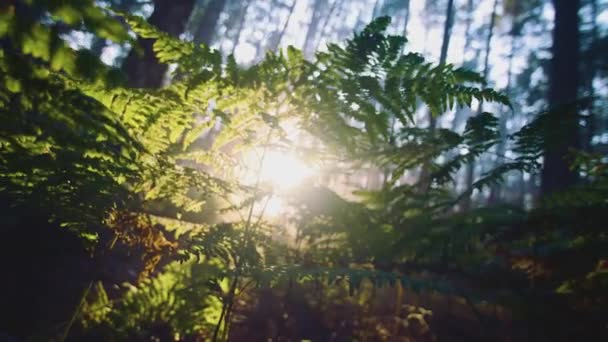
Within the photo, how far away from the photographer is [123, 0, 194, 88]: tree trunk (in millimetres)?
3781

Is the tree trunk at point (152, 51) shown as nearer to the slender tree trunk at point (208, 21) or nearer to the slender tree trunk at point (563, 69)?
the slender tree trunk at point (563, 69)

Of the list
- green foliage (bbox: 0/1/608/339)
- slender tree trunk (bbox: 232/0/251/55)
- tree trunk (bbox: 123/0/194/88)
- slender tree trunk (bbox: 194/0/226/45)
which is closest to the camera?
green foliage (bbox: 0/1/608/339)

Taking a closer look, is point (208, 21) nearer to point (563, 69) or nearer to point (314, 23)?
point (314, 23)

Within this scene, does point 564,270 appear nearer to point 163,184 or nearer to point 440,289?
point 440,289

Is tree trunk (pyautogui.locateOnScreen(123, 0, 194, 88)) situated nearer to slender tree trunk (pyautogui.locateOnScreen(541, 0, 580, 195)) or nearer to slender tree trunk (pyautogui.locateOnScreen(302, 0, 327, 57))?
slender tree trunk (pyautogui.locateOnScreen(541, 0, 580, 195))

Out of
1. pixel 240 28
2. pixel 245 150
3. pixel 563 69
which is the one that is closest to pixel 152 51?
pixel 245 150

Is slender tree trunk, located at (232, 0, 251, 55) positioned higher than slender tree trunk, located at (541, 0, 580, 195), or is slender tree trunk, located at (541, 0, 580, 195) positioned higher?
slender tree trunk, located at (232, 0, 251, 55)

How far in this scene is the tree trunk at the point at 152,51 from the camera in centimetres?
378

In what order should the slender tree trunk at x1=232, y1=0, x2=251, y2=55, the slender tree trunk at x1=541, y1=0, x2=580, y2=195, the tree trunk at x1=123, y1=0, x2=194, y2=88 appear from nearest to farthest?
1. the tree trunk at x1=123, y1=0, x2=194, y2=88
2. the slender tree trunk at x1=541, y1=0, x2=580, y2=195
3. the slender tree trunk at x1=232, y1=0, x2=251, y2=55

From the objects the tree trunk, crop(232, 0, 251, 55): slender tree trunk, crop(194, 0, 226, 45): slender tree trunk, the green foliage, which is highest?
crop(232, 0, 251, 55): slender tree trunk

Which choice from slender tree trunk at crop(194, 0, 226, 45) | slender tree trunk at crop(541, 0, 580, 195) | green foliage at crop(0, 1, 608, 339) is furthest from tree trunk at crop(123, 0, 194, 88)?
slender tree trunk at crop(194, 0, 226, 45)

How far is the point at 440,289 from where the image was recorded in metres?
1.48

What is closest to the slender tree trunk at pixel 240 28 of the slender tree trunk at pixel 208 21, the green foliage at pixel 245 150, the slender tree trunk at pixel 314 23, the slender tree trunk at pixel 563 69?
the slender tree trunk at pixel 314 23

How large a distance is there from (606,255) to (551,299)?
404 mm
